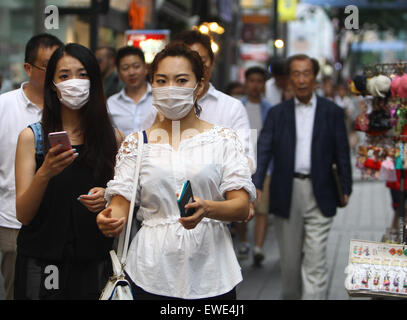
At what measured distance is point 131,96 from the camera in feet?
23.3

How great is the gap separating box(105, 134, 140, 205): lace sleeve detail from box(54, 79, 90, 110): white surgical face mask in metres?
0.69

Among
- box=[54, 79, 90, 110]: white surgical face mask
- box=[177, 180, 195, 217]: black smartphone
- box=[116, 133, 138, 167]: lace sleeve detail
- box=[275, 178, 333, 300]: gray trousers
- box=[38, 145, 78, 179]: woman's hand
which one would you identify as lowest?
box=[275, 178, 333, 300]: gray trousers

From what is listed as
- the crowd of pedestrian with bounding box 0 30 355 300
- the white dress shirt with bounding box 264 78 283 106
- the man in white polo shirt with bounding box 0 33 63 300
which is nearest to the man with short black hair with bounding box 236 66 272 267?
the white dress shirt with bounding box 264 78 283 106

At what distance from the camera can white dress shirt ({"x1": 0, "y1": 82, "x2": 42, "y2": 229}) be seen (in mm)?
5097

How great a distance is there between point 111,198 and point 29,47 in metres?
2.08

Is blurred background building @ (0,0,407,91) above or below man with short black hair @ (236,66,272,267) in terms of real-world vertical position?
above

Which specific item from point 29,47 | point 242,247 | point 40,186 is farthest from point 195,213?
point 242,247

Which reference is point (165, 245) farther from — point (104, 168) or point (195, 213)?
point (104, 168)

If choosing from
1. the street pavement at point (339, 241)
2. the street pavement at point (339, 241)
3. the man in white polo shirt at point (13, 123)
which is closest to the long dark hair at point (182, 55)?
the man in white polo shirt at point (13, 123)

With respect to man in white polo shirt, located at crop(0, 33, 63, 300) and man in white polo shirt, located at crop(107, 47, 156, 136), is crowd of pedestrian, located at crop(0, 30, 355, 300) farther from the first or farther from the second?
man in white polo shirt, located at crop(107, 47, 156, 136)

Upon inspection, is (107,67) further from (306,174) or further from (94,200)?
(94,200)

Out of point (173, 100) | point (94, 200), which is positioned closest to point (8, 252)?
point (94, 200)

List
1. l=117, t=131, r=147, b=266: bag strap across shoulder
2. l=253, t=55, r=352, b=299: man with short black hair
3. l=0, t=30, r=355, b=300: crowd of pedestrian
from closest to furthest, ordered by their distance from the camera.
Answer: l=117, t=131, r=147, b=266: bag strap across shoulder < l=0, t=30, r=355, b=300: crowd of pedestrian < l=253, t=55, r=352, b=299: man with short black hair

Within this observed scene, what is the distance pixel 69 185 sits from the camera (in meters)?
4.19
